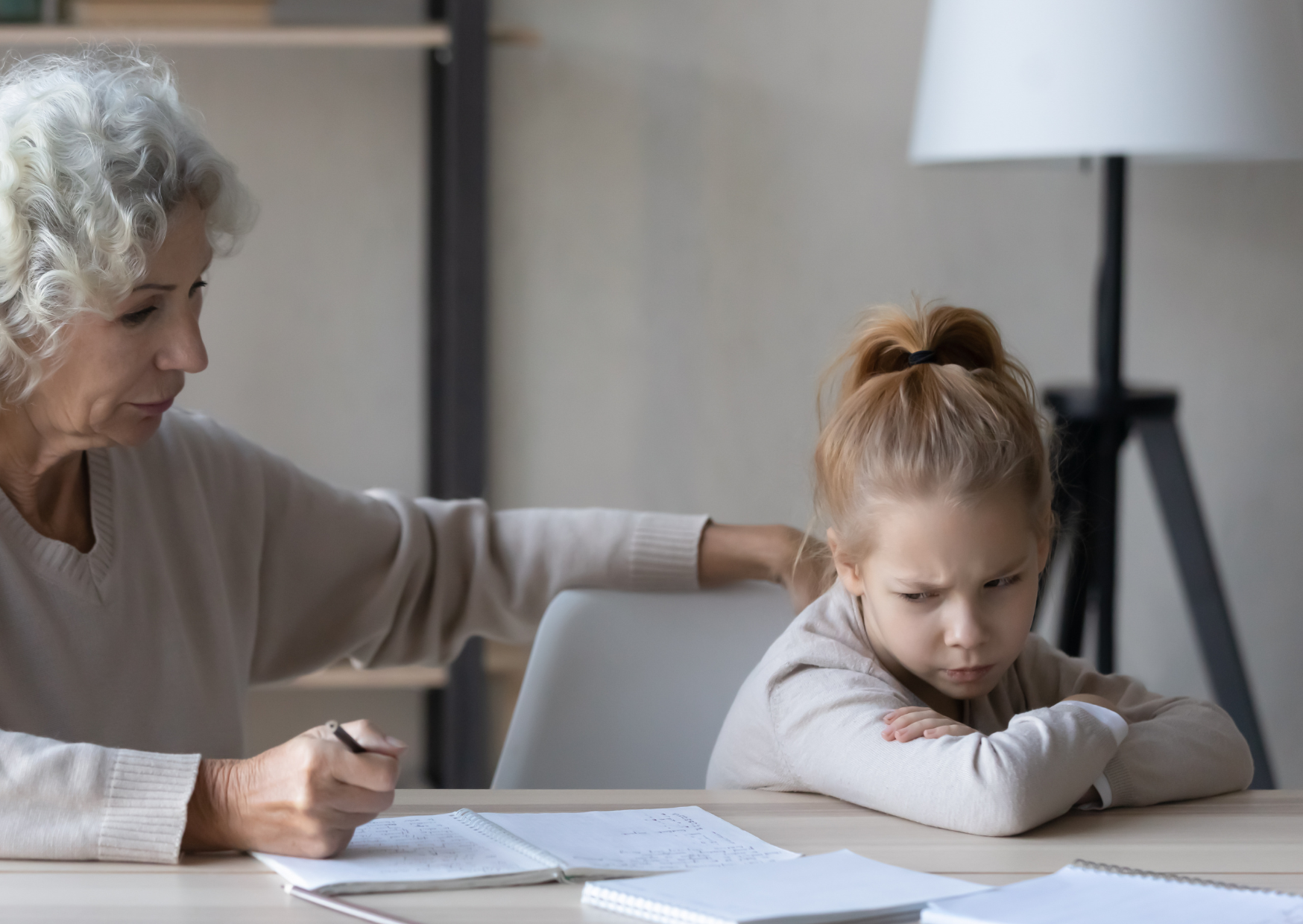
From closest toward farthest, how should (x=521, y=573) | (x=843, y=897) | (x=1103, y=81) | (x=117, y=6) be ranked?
(x=843, y=897)
(x=521, y=573)
(x=1103, y=81)
(x=117, y=6)

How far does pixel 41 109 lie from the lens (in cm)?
108

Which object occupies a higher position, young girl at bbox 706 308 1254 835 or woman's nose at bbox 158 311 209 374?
woman's nose at bbox 158 311 209 374

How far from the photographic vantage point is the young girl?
37.7 inches

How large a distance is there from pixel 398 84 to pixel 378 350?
47 centimetres

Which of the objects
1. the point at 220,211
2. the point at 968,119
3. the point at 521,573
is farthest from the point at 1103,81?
the point at 220,211

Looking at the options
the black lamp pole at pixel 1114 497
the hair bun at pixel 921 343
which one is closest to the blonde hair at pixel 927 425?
the hair bun at pixel 921 343

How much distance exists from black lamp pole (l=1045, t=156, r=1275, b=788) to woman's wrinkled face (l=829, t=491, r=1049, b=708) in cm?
86

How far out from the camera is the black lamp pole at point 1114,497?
6.27 ft

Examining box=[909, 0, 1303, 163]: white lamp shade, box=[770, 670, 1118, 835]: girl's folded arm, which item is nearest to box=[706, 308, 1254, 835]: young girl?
box=[770, 670, 1118, 835]: girl's folded arm

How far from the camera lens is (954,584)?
1.05 meters

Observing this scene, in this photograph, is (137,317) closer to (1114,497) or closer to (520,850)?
(520,850)

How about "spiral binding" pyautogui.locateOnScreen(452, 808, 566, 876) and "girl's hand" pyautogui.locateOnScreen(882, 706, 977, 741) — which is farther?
"girl's hand" pyautogui.locateOnScreen(882, 706, 977, 741)

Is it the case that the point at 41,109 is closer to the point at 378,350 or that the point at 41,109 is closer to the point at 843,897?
the point at 843,897

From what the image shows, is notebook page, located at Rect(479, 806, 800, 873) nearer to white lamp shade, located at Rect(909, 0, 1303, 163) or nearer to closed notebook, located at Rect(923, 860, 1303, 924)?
closed notebook, located at Rect(923, 860, 1303, 924)
